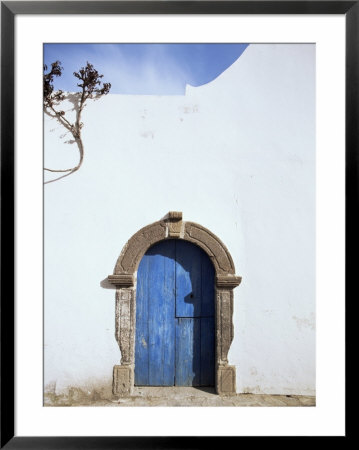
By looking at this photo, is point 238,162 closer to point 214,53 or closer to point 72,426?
point 214,53

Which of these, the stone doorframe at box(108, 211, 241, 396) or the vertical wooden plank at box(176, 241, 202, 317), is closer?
the stone doorframe at box(108, 211, 241, 396)

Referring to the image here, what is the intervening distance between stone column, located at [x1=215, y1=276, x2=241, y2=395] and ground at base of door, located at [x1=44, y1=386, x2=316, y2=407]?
113mm

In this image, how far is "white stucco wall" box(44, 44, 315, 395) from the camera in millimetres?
2900

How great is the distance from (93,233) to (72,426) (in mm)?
1572

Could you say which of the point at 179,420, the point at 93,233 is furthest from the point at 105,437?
the point at 93,233

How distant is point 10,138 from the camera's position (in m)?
1.77

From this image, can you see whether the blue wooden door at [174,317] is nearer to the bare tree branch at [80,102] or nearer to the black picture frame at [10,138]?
the bare tree branch at [80,102]

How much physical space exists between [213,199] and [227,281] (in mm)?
790

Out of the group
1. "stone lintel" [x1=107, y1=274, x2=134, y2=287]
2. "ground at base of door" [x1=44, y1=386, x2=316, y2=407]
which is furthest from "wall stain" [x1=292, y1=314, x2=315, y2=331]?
"stone lintel" [x1=107, y1=274, x2=134, y2=287]

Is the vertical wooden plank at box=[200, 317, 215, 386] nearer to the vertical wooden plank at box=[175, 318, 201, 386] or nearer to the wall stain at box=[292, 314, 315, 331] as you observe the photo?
the vertical wooden plank at box=[175, 318, 201, 386]

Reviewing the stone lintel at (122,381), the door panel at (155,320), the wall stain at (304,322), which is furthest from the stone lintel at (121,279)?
the wall stain at (304,322)

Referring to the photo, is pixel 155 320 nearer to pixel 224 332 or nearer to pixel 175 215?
pixel 224 332

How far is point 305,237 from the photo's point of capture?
115 inches

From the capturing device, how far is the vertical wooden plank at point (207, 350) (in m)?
3.15
